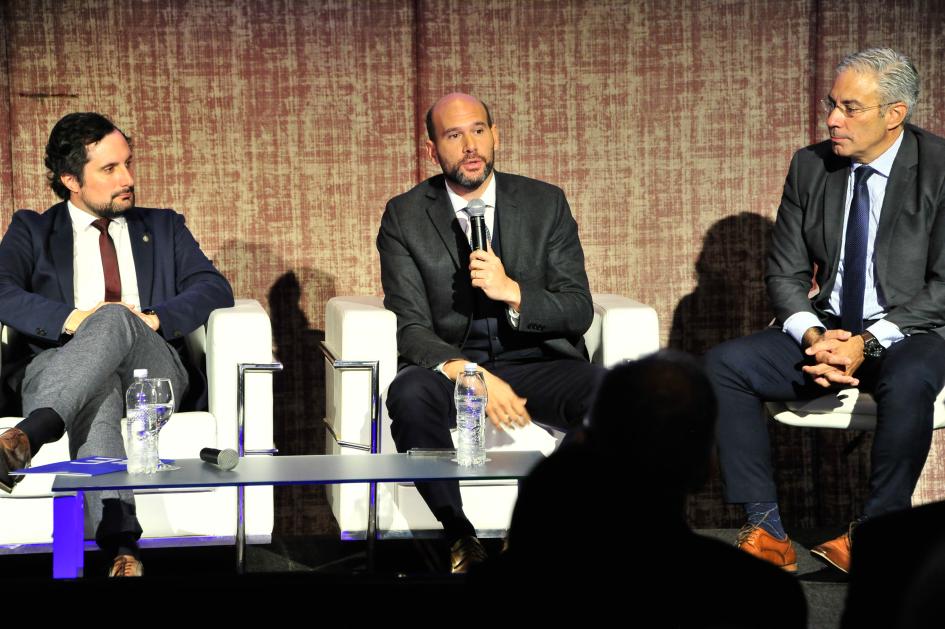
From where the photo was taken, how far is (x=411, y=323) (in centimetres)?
360

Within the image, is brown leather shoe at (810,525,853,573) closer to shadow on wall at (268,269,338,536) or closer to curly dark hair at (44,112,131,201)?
shadow on wall at (268,269,338,536)

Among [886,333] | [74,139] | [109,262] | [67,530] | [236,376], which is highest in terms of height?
[74,139]

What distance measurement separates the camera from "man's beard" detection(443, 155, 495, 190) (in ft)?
12.2

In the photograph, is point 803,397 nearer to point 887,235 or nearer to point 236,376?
point 887,235

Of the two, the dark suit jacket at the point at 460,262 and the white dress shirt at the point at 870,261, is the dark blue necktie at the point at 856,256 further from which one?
the dark suit jacket at the point at 460,262

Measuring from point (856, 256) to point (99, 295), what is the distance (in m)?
2.37

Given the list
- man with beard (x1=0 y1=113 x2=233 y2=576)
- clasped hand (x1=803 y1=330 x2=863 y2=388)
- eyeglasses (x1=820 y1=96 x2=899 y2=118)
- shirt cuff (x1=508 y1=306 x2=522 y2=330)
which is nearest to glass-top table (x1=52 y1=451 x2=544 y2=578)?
man with beard (x1=0 y1=113 x2=233 y2=576)

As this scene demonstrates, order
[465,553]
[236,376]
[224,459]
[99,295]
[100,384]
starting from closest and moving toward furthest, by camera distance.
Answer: [224,459] → [465,553] → [100,384] → [236,376] → [99,295]

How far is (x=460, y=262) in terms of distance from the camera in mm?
3713

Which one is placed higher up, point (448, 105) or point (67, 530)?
point (448, 105)

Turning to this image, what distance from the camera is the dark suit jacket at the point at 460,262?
3637mm

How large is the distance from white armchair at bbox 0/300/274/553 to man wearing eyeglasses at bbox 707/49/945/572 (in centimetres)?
135

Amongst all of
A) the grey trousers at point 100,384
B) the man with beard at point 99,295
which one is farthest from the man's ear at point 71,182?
the grey trousers at point 100,384

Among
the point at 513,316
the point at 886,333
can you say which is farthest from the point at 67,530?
the point at 886,333
